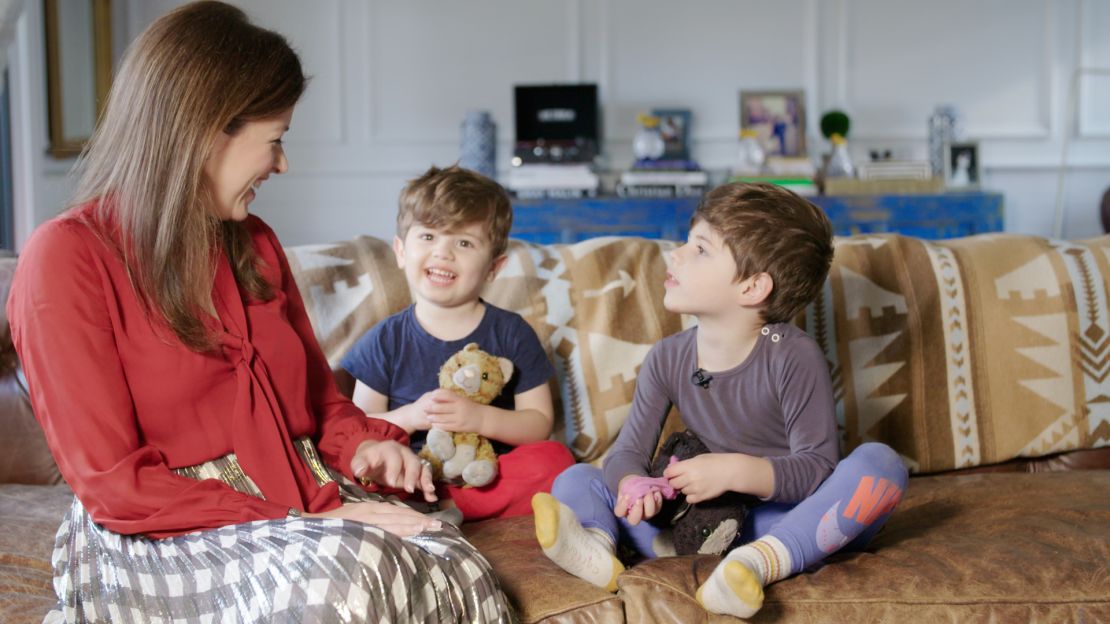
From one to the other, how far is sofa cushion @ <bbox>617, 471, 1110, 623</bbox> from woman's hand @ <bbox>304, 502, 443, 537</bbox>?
0.94ft

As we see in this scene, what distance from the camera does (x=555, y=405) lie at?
7.07 ft

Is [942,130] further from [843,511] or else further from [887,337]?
[843,511]

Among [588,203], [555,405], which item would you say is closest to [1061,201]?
[588,203]

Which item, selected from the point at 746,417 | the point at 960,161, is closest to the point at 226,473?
the point at 746,417

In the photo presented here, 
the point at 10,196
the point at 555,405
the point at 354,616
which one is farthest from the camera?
the point at 10,196

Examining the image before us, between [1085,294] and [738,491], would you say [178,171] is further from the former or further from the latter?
[1085,294]

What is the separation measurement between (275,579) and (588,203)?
2.70 meters

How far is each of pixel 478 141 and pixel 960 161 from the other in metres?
1.72

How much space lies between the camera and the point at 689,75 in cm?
435

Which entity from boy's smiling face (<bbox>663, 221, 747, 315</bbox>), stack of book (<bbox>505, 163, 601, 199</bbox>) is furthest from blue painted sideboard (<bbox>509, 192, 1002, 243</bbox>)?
boy's smiling face (<bbox>663, 221, 747, 315</bbox>)

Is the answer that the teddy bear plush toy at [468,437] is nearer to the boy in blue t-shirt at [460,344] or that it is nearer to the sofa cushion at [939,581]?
the boy in blue t-shirt at [460,344]

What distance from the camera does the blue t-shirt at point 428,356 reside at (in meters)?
2.01

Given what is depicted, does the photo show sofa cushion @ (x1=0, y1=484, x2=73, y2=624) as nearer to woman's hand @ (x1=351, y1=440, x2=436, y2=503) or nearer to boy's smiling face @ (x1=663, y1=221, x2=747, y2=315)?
woman's hand @ (x1=351, y1=440, x2=436, y2=503)

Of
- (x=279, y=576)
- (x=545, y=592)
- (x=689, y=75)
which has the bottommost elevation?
(x=545, y=592)
